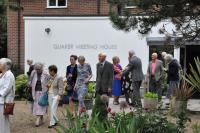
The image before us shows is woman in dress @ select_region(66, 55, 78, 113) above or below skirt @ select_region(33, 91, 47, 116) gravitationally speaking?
above

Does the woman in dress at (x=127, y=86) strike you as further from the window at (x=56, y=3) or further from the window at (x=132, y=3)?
the window at (x=56, y=3)

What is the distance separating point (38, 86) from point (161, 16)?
5623 mm

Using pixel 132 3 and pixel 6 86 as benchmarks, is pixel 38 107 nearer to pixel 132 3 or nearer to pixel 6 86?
pixel 6 86

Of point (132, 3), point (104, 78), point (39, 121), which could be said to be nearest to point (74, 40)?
point (104, 78)

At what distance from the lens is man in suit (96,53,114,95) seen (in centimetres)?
1522

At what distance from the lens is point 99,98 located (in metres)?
9.95

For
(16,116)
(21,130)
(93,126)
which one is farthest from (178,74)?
(93,126)

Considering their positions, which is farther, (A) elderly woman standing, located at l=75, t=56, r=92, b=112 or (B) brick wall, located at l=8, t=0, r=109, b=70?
(B) brick wall, located at l=8, t=0, r=109, b=70

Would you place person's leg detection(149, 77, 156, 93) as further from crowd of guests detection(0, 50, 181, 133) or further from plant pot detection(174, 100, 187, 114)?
plant pot detection(174, 100, 187, 114)

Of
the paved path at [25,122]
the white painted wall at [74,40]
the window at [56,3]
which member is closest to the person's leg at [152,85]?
the paved path at [25,122]

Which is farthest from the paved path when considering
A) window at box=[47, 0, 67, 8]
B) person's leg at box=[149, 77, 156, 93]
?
window at box=[47, 0, 67, 8]

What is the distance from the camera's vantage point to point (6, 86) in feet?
37.0

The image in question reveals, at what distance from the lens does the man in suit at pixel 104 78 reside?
15.2 m

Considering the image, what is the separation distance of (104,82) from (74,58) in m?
1.05
